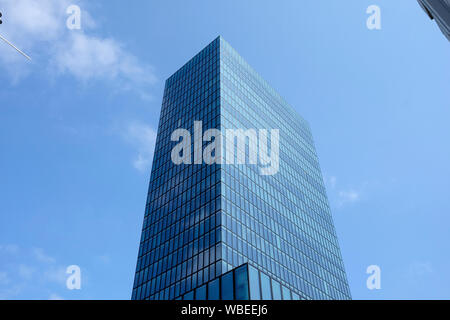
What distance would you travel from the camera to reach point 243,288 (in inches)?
1173

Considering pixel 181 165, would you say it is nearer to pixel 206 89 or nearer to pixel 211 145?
pixel 211 145

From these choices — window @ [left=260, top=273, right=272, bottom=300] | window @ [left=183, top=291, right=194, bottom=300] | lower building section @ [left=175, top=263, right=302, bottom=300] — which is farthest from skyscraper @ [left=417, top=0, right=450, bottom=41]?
window @ [left=183, top=291, right=194, bottom=300]

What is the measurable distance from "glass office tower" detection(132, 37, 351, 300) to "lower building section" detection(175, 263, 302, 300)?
61.3ft

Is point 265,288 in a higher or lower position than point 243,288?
higher

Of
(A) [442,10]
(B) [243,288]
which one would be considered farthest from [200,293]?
(A) [442,10]

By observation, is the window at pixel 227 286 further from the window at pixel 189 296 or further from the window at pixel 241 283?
the window at pixel 189 296

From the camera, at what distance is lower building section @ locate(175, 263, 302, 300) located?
29.8 meters

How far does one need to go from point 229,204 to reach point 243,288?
4018cm

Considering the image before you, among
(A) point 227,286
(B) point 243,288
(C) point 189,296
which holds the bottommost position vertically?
(B) point 243,288

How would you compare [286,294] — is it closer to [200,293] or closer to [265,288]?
[265,288]

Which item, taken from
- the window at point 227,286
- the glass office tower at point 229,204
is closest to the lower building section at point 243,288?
the window at point 227,286

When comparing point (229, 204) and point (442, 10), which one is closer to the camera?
point (442, 10)
